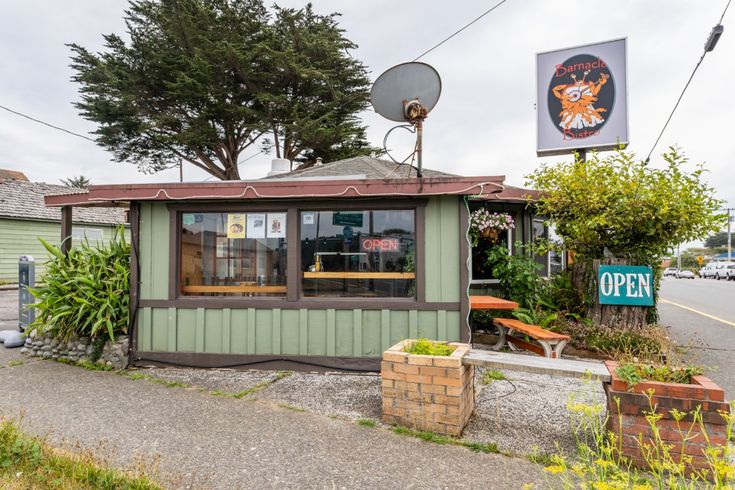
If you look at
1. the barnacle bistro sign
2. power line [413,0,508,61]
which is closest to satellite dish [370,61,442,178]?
the barnacle bistro sign

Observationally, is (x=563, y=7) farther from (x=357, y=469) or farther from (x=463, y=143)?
(x=357, y=469)

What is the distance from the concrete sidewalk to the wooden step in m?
0.67

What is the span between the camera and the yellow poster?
493cm

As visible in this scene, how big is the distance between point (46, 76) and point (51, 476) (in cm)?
1976

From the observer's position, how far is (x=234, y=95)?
16.4 m

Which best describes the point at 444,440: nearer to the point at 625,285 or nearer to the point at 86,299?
the point at 625,285

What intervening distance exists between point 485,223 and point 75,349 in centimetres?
613

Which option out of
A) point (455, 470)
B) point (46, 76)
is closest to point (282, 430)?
point (455, 470)

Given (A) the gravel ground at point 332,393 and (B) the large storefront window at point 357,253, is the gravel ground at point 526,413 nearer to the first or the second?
(A) the gravel ground at point 332,393

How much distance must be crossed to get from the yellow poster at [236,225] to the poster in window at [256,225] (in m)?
0.09

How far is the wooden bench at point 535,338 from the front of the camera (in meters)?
5.04

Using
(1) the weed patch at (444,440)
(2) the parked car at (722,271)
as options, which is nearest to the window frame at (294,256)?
(1) the weed patch at (444,440)

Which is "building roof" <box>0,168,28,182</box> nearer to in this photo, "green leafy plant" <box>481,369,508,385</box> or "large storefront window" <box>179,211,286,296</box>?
"large storefront window" <box>179,211,286,296</box>

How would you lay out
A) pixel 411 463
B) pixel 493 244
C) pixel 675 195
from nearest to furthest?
pixel 411 463, pixel 675 195, pixel 493 244
